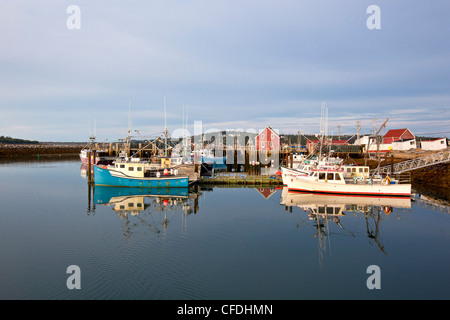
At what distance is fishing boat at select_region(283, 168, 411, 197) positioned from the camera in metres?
27.3

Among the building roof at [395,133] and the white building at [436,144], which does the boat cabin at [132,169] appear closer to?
the white building at [436,144]

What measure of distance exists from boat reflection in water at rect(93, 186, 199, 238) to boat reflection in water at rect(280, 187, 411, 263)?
341 inches

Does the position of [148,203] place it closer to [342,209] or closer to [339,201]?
[342,209]

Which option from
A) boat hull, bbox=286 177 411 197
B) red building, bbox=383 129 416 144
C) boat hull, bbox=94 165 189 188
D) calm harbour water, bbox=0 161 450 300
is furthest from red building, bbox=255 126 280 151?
calm harbour water, bbox=0 161 450 300

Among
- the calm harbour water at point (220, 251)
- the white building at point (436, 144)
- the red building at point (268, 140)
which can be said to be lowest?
the calm harbour water at point (220, 251)

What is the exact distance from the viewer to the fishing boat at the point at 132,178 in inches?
1246

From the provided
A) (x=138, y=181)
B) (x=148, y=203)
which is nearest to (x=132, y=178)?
(x=138, y=181)

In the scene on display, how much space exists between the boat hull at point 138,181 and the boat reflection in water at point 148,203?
0.47 meters

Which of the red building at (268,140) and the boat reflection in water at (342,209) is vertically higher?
the red building at (268,140)

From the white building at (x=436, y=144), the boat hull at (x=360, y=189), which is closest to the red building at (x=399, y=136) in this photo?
the white building at (x=436, y=144)

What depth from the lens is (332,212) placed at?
22.3 metres

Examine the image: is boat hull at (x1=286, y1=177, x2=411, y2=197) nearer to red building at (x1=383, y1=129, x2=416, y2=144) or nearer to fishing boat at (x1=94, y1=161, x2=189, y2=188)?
fishing boat at (x1=94, y1=161, x2=189, y2=188)
